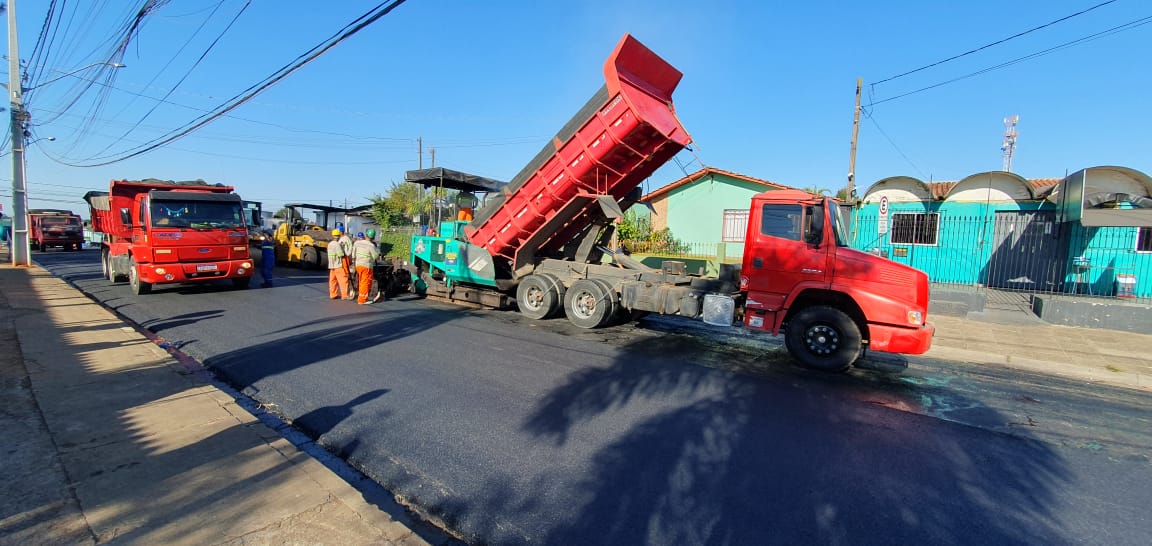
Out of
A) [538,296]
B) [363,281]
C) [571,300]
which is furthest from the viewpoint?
[363,281]

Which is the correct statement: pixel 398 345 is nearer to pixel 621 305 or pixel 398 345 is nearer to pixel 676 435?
pixel 621 305

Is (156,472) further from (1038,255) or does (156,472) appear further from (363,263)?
(1038,255)

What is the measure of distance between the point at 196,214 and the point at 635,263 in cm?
979

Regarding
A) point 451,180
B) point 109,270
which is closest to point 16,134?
point 109,270

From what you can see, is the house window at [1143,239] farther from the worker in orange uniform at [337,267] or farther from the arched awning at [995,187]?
the worker in orange uniform at [337,267]

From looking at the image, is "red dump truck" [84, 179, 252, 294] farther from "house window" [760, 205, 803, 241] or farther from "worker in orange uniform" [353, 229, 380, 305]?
"house window" [760, 205, 803, 241]

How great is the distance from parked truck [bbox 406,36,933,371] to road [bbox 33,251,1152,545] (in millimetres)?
671

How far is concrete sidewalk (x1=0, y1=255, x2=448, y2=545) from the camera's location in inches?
101

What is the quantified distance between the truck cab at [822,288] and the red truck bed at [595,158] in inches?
78.4

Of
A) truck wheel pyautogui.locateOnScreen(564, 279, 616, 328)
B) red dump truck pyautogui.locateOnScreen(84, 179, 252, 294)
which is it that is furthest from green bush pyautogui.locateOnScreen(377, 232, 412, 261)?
truck wheel pyautogui.locateOnScreen(564, 279, 616, 328)

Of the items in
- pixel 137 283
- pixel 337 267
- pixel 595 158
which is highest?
pixel 595 158

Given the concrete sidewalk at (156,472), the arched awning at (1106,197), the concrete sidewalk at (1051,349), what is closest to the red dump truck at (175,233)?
the concrete sidewalk at (156,472)

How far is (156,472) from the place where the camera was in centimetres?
315

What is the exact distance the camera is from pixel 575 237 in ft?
32.7
